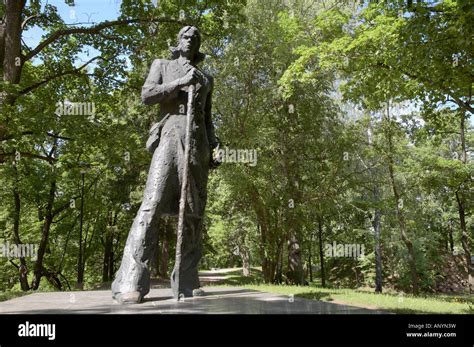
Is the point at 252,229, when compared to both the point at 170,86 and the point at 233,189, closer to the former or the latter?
the point at 233,189

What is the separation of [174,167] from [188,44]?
1815 mm

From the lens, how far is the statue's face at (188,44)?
5895mm

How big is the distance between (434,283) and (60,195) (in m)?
27.2

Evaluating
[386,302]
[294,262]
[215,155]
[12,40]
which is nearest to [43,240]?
[12,40]

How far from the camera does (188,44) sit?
5.89m

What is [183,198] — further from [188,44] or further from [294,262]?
[294,262]

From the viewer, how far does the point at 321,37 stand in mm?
15320

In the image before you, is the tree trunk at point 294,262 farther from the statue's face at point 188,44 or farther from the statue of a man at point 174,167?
the statue's face at point 188,44

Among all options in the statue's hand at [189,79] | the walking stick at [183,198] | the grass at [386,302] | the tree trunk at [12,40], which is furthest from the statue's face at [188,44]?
the tree trunk at [12,40]

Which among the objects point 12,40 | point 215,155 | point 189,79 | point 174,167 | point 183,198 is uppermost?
point 12,40

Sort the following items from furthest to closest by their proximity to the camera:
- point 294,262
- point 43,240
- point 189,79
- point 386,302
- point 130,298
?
point 43,240 → point 294,262 → point 386,302 → point 189,79 → point 130,298
